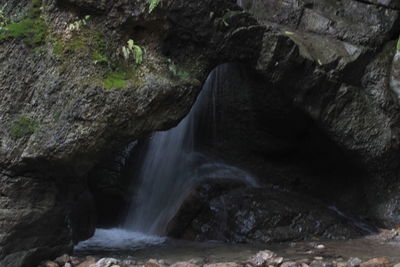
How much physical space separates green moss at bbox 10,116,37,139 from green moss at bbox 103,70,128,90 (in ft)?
3.63

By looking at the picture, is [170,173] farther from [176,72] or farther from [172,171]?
[176,72]

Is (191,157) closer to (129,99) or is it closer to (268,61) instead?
(268,61)

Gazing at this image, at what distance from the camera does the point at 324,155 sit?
33.3 ft

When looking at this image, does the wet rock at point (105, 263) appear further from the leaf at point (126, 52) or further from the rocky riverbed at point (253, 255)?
the leaf at point (126, 52)

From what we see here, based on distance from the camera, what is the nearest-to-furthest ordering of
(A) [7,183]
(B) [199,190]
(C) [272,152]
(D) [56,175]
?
(A) [7,183]
(D) [56,175]
(B) [199,190]
(C) [272,152]

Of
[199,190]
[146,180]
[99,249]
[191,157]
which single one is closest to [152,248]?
[99,249]

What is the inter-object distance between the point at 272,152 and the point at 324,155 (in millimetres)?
1317

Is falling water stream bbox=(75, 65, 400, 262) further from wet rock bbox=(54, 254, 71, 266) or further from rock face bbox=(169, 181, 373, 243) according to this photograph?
wet rock bbox=(54, 254, 71, 266)

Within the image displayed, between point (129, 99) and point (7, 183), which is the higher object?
point (129, 99)

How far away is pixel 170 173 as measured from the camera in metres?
10.3

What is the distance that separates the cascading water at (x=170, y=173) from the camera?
930 centimetres

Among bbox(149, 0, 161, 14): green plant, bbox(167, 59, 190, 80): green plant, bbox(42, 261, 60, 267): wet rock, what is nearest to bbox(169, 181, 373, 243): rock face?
bbox(42, 261, 60, 267): wet rock

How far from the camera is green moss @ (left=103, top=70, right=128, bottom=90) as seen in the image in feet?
19.0

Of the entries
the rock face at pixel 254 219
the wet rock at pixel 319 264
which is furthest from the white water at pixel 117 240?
the wet rock at pixel 319 264
